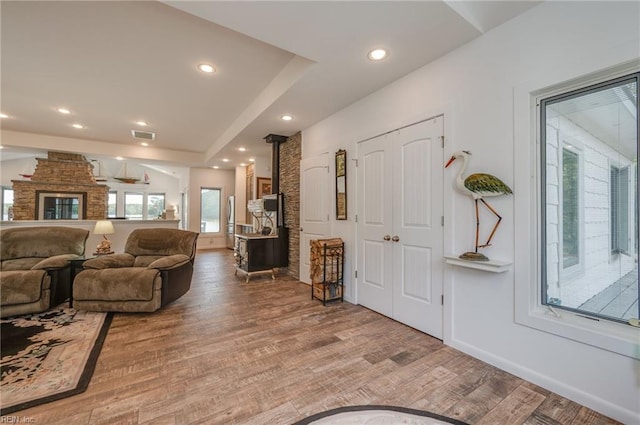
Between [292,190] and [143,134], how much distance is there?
12.1ft

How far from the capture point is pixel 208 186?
8.86m

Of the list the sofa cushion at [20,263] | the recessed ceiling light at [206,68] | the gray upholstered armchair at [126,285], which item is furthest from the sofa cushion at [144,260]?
the recessed ceiling light at [206,68]

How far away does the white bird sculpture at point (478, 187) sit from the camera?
6.64ft

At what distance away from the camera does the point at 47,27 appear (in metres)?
2.47

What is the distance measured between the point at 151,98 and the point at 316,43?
308cm

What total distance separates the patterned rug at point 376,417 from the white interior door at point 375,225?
4.85ft

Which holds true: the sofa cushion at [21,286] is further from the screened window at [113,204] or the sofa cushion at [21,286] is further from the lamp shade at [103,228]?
the screened window at [113,204]

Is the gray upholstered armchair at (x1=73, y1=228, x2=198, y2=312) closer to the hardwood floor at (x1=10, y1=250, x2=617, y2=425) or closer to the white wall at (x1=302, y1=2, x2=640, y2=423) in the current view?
the hardwood floor at (x1=10, y1=250, x2=617, y2=425)

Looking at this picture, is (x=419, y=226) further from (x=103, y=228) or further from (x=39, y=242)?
(x=103, y=228)

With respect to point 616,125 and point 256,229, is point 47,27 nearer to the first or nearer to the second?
point 256,229

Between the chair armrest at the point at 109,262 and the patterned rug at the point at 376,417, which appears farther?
the chair armrest at the point at 109,262

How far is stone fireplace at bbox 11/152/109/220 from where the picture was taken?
6.04 m

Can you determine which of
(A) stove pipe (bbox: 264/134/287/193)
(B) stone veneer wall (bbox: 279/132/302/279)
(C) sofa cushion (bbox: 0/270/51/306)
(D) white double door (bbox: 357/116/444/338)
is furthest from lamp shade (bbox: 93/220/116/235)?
(D) white double door (bbox: 357/116/444/338)

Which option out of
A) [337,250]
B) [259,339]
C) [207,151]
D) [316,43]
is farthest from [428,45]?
[207,151]
